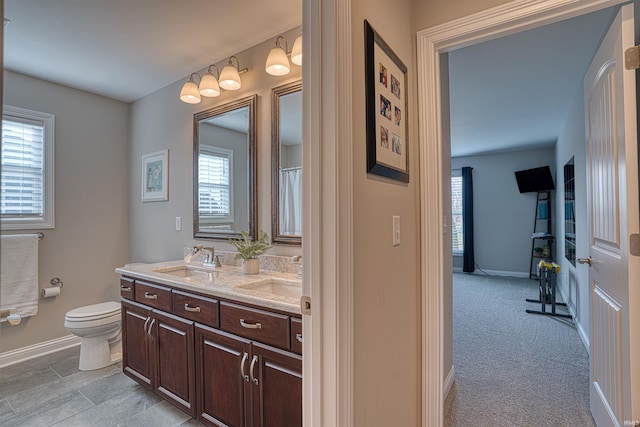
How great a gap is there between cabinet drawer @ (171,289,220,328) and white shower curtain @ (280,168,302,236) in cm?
70

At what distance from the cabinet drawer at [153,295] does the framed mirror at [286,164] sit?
75 centimetres

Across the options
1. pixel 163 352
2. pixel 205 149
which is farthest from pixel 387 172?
pixel 205 149

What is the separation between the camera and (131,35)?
228cm

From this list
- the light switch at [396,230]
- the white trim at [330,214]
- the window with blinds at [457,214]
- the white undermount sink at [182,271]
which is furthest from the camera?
the window with blinds at [457,214]

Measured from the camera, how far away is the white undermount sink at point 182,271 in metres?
2.35

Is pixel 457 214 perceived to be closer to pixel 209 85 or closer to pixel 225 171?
pixel 225 171

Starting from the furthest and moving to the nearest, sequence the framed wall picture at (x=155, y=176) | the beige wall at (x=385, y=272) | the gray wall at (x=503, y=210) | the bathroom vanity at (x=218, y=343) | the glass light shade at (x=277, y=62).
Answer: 1. the gray wall at (x=503, y=210)
2. the framed wall picture at (x=155, y=176)
3. the glass light shade at (x=277, y=62)
4. the bathroom vanity at (x=218, y=343)
5. the beige wall at (x=385, y=272)

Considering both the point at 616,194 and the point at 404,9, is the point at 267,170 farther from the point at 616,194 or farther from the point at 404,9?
the point at 616,194

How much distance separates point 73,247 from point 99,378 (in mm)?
1287

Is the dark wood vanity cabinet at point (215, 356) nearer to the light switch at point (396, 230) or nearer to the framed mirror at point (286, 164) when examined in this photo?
the light switch at point (396, 230)

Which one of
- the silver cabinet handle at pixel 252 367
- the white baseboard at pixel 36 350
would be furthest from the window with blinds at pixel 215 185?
the white baseboard at pixel 36 350

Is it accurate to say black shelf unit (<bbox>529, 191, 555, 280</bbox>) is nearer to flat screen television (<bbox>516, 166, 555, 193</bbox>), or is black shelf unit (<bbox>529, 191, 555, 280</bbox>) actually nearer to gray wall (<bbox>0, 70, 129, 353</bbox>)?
flat screen television (<bbox>516, 166, 555, 193</bbox>)

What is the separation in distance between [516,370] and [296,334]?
2.05 meters

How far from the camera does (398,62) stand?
1.42 m
